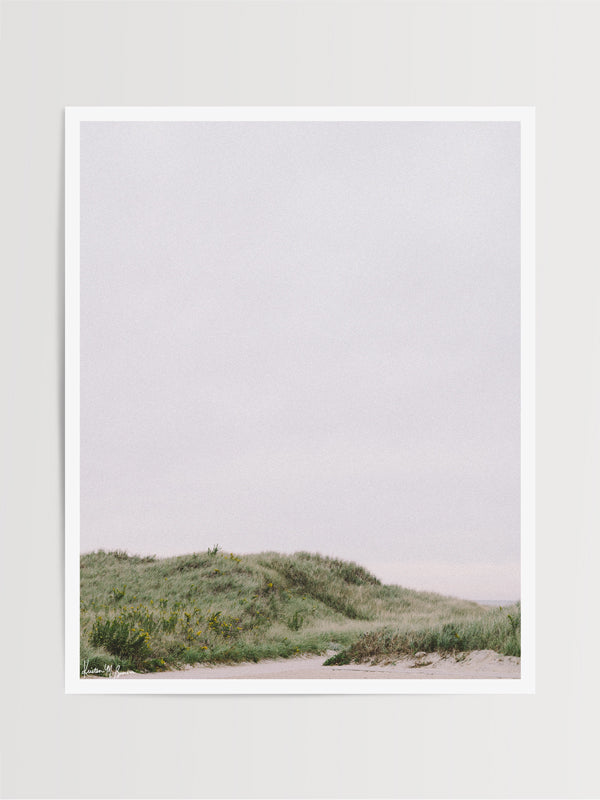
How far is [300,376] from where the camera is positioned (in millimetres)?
3502

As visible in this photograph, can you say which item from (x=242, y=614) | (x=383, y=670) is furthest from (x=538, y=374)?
(x=242, y=614)

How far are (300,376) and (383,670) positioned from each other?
127cm

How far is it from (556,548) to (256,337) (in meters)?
1.54

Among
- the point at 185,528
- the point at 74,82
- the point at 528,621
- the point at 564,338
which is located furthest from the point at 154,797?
the point at 74,82

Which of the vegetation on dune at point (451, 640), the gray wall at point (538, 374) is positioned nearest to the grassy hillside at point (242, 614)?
the vegetation on dune at point (451, 640)

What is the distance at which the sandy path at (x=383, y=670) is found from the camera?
337cm

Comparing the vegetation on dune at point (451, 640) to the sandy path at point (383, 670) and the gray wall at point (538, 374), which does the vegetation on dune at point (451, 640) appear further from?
the gray wall at point (538, 374)

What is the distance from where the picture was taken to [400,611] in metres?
3.45

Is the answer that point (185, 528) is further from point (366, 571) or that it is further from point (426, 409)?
point (426, 409)

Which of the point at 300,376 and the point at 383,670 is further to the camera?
the point at 300,376

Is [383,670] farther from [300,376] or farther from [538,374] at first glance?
[538,374]

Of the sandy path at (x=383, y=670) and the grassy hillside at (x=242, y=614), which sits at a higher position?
the grassy hillside at (x=242, y=614)
